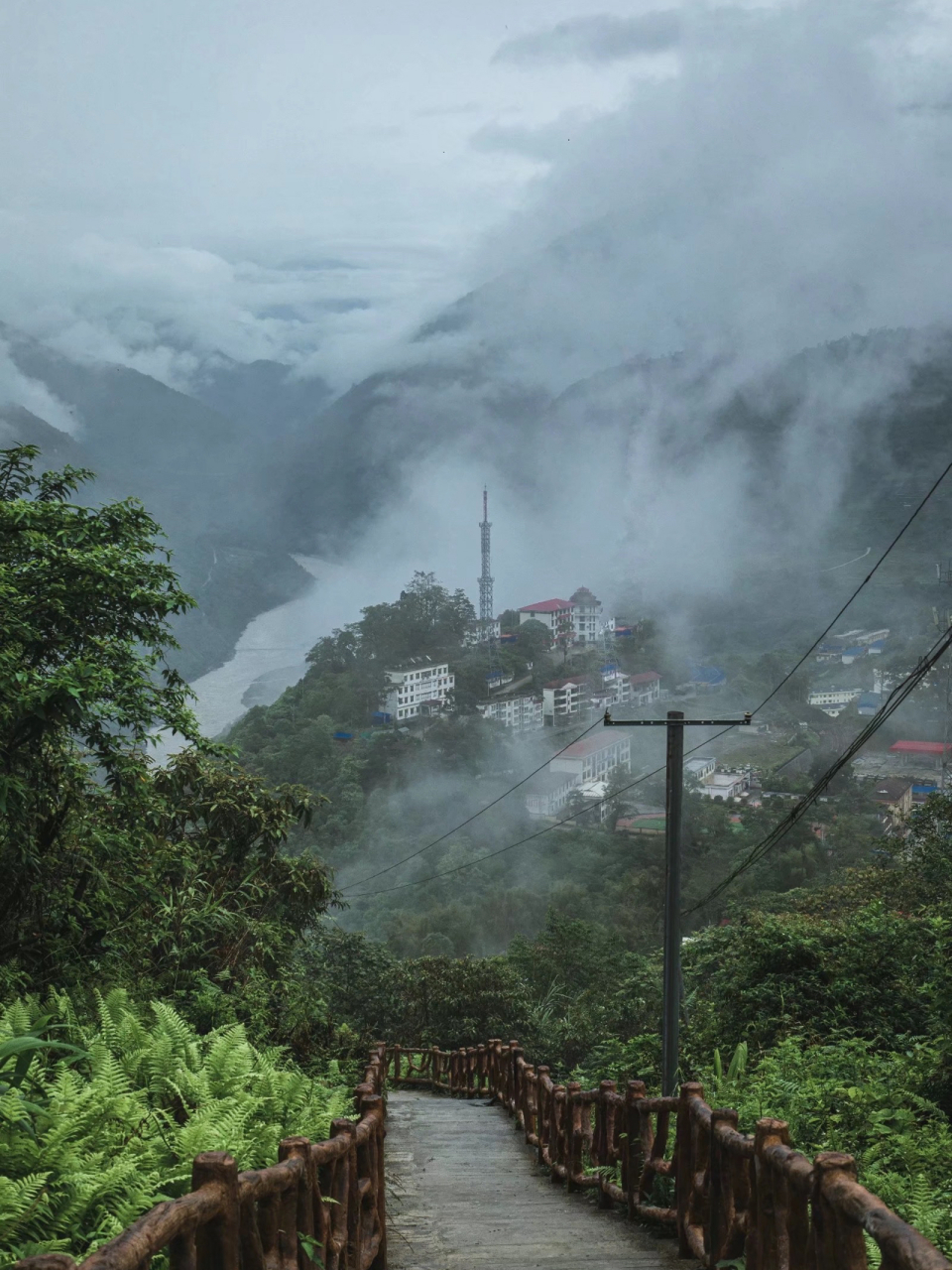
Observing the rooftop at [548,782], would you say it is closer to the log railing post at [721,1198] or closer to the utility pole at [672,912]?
the utility pole at [672,912]

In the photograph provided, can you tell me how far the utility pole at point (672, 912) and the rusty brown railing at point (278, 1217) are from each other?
5.54 m

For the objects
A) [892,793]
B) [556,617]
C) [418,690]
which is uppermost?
[556,617]

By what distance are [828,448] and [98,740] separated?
491 ft

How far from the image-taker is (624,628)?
118 meters

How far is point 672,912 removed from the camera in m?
10.2

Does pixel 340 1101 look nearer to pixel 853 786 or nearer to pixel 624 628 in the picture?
pixel 853 786

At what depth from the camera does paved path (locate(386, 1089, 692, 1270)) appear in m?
4.48

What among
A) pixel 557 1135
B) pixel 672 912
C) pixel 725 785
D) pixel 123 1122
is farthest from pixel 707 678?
pixel 123 1122

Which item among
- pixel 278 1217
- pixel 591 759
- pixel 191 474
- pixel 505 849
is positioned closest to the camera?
pixel 278 1217

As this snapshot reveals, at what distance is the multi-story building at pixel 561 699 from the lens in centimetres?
9719

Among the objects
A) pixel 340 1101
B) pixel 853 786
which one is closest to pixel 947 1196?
pixel 340 1101

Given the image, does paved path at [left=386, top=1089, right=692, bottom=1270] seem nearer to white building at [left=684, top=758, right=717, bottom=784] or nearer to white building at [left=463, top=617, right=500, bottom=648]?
white building at [left=684, top=758, right=717, bottom=784]

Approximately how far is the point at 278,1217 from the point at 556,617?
116844mm

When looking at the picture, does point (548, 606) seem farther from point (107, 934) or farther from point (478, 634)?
point (107, 934)
